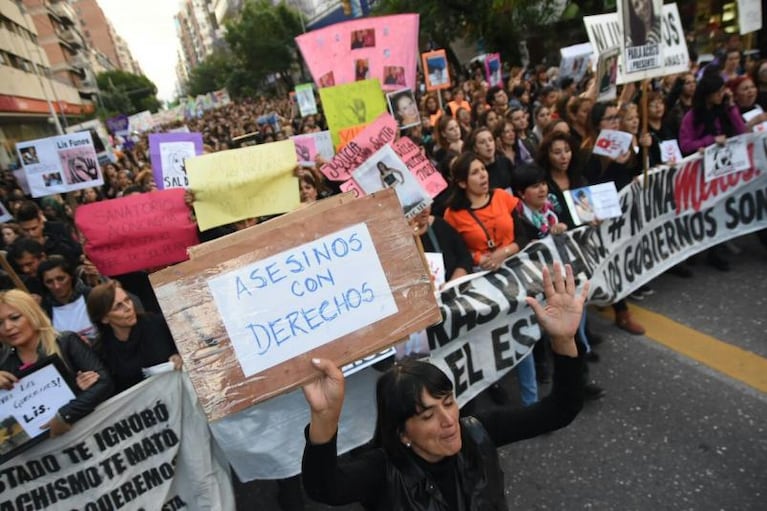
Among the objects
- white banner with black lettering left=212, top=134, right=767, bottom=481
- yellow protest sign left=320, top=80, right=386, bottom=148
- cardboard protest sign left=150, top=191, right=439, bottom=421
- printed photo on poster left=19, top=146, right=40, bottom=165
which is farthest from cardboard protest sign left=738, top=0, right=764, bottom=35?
printed photo on poster left=19, top=146, right=40, bottom=165

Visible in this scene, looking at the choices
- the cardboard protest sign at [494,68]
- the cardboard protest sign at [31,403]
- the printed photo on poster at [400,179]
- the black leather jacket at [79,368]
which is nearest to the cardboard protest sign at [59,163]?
the black leather jacket at [79,368]

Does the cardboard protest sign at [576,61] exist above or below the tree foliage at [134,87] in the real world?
below

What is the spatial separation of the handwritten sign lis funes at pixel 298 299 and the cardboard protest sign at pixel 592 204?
2533 millimetres

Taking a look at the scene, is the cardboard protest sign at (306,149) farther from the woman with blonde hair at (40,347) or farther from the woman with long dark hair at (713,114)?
the woman with long dark hair at (713,114)

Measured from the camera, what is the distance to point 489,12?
19.3m

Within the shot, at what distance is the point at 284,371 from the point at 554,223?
2.65 metres

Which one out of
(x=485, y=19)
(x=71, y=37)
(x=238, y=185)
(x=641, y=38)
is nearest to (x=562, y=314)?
(x=238, y=185)

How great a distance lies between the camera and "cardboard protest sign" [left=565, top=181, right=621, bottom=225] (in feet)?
11.8

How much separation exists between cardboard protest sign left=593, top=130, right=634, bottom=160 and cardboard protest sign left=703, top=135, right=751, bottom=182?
1.03m

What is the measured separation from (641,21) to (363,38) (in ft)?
8.71

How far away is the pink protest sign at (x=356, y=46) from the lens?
5.30 m

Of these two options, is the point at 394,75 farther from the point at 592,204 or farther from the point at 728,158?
the point at 728,158

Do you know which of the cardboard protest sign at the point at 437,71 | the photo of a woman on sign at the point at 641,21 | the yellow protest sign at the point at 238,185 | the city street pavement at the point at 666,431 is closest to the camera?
the city street pavement at the point at 666,431

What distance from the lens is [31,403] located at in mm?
2299
